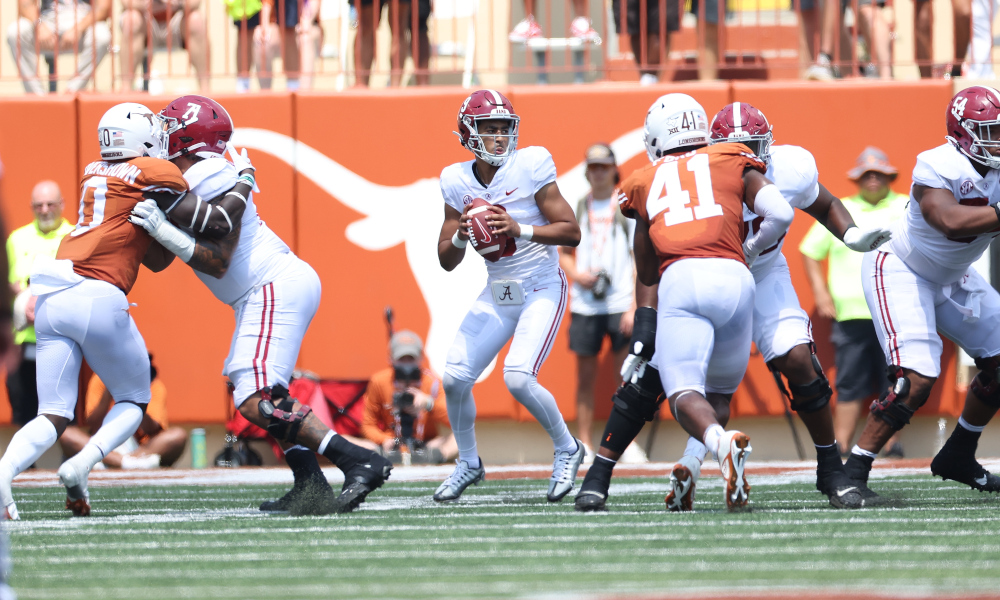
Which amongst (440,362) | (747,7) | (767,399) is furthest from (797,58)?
(440,362)

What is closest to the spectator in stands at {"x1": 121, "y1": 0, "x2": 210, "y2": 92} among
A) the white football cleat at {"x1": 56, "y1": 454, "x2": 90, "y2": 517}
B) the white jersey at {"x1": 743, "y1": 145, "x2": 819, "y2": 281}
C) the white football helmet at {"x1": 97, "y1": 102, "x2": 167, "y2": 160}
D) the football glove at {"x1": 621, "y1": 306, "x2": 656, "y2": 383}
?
the white football helmet at {"x1": 97, "y1": 102, "x2": 167, "y2": 160}

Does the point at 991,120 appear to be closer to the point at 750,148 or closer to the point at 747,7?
the point at 750,148

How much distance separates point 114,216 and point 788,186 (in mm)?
2985

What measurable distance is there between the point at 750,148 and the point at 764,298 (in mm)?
718

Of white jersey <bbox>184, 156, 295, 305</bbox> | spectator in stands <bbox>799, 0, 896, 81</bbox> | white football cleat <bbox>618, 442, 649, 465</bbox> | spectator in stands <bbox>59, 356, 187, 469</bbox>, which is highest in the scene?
→ spectator in stands <bbox>799, 0, 896, 81</bbox>

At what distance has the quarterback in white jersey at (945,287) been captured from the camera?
5434 millimetres

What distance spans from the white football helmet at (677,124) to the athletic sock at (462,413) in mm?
1531

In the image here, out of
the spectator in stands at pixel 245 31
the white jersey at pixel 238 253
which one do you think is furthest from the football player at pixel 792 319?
the spectator in stands at pixel 245 31

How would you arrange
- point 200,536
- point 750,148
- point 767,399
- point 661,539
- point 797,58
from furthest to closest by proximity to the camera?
1. point 797,58
2. point 767,399
3. point 750,148
4. point 200,536
5. point 661,539

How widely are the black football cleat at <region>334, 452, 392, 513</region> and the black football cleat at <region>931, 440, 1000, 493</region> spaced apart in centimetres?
257

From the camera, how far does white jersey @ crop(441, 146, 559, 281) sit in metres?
6.09

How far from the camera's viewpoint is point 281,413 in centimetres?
533

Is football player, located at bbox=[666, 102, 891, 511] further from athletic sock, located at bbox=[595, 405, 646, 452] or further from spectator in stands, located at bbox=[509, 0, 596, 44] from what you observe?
spectator in stands, located at bbox=[509, 0, 596, 44]

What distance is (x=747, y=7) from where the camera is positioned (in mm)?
10508
